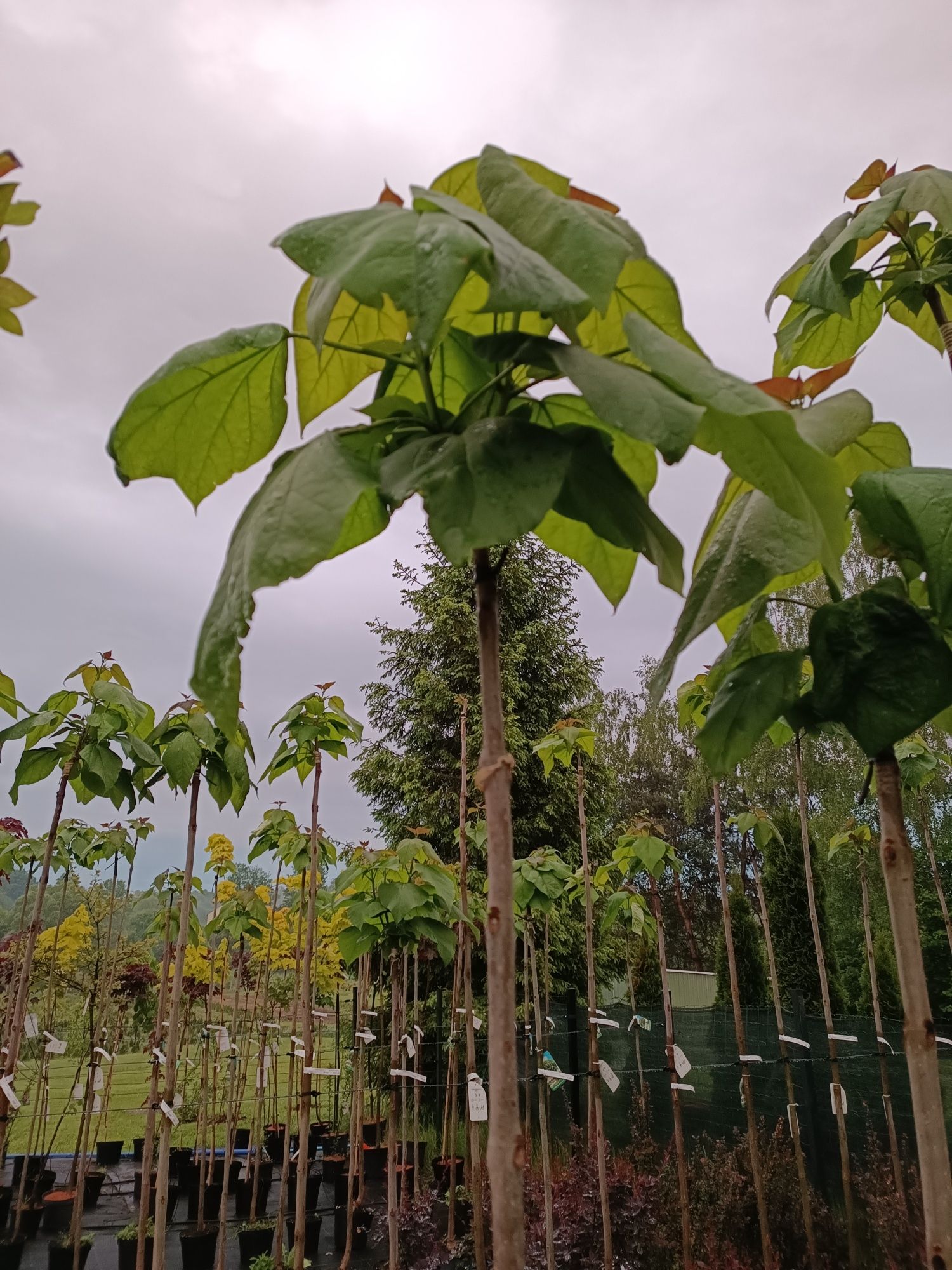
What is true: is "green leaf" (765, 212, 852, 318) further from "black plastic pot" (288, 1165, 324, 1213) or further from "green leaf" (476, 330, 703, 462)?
"black plastic pot" (288, 1165, 324, 1213)

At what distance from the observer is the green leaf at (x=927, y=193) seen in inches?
39.5

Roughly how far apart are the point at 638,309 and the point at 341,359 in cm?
31

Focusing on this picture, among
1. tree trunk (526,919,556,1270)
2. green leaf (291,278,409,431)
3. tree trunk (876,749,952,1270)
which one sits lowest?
tree trunk (526,919,556,1270)

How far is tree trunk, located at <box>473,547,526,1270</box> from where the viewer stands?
23.0 inches

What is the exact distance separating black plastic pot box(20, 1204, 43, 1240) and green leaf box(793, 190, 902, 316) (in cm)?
625

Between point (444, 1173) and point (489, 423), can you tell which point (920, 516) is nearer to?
point (489, 423)

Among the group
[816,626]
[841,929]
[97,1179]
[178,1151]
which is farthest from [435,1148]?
[816,626]

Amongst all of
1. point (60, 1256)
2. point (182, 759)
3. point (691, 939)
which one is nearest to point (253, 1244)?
point (60, 1256)

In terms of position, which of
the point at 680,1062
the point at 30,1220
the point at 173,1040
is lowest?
the point at 30,1220

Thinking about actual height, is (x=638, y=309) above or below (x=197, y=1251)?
above

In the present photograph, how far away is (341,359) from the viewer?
0.88 metres

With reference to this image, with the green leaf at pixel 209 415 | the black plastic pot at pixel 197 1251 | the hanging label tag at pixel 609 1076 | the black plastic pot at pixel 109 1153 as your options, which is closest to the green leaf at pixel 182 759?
the green leaf at pixel 209 415

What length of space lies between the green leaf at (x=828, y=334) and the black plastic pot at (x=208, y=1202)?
226 inches

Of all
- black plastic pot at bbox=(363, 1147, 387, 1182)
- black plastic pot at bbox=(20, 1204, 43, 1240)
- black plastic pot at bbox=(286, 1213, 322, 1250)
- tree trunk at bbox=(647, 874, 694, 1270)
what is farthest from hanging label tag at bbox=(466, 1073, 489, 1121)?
black plastic pot at bbox=(363, 1147, 387, 1182)
